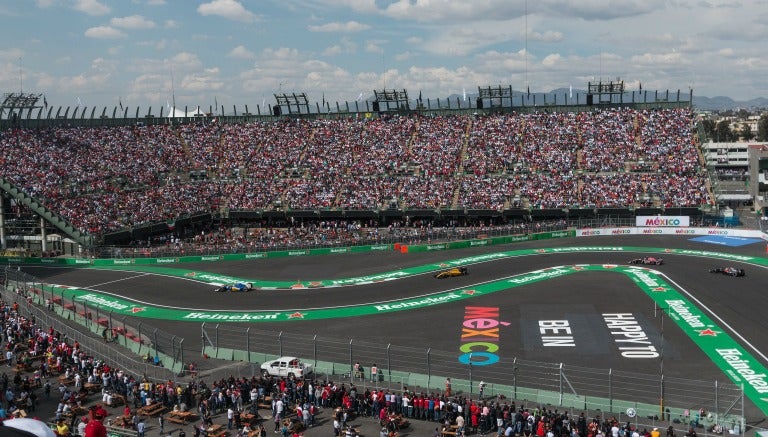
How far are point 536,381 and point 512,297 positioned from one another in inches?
691

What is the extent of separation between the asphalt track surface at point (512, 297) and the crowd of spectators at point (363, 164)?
879 centimetres

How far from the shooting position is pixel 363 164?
266ft

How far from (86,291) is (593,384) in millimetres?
39147

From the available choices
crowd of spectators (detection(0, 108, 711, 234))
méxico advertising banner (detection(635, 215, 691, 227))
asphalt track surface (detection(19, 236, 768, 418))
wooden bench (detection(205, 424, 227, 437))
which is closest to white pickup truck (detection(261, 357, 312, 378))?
wooden bench (detection(205, 424, 227, 437))

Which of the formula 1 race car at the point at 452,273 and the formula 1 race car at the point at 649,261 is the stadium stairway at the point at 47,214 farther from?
the formula 1 race car at the point at 649,261

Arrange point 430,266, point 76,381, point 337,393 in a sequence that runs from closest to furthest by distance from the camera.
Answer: point 337,393 < point 76,381 < point 430,266

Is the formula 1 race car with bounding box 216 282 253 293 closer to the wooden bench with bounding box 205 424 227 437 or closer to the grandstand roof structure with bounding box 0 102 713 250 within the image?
the grandstand roof structure with bounding box 0 102 713 250

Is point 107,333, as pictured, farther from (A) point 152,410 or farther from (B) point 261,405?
(B) point 261,405

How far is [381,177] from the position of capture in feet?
258

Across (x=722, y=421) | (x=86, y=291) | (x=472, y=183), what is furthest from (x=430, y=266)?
(x=722, y=421)

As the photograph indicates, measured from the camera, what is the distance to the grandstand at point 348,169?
68562mm

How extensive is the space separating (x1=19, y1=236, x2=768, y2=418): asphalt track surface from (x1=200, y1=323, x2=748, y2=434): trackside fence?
6.46 feet

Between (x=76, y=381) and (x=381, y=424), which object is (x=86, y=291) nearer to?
(x=76, y=381)

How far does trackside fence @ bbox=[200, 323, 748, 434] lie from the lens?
23531 millimetres
